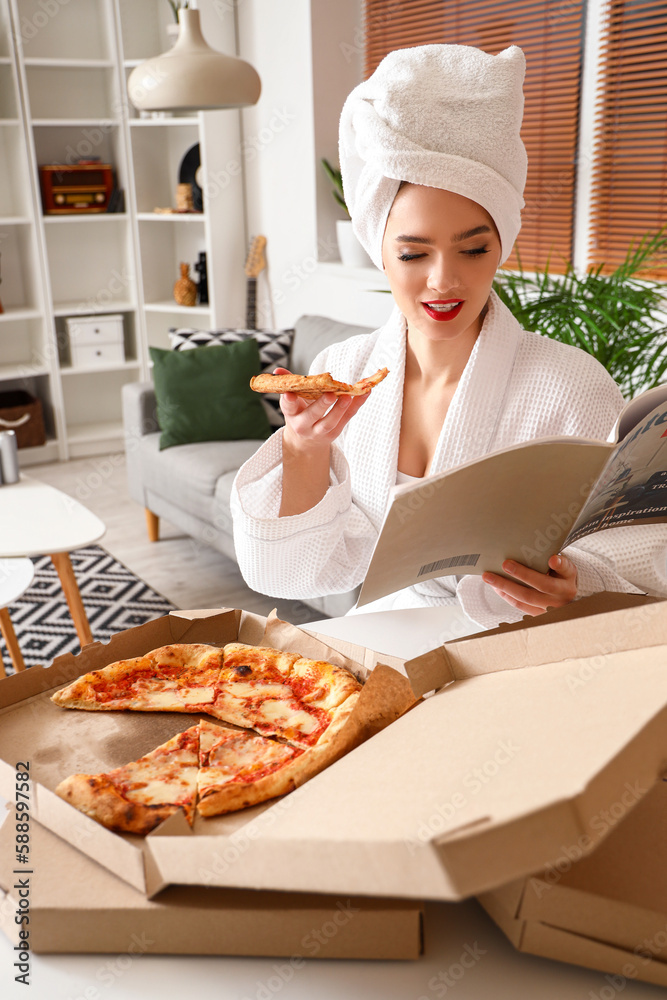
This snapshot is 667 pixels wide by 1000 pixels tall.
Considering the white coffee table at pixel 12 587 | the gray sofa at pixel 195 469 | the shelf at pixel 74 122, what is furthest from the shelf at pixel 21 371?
the white coffee table at pixel 12 587

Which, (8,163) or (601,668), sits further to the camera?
(8,163)

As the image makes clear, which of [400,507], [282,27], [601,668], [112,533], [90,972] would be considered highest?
[282,27]

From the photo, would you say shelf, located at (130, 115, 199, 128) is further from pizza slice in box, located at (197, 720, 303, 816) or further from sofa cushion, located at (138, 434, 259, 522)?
pizza slice in box, located at (197, 720, 303, 816)

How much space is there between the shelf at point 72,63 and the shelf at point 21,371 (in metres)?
1.59

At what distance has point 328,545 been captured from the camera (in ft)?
4.08

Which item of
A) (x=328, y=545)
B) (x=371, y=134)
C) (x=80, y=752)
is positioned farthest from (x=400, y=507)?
(x=371, y=134)

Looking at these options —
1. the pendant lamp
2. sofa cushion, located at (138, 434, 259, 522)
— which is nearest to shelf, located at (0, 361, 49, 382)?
sofa cushion, located at (138, 434, 259, 522)

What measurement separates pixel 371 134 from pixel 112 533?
2.97 metres

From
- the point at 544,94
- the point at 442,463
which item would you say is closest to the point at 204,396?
the point at 544,94

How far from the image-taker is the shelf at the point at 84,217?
456 cm

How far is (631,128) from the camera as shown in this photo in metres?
2.73

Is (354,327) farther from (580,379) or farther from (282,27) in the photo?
(580,379)

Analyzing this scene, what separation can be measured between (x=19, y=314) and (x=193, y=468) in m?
2.08

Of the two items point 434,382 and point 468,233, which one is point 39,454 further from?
point 468,233
